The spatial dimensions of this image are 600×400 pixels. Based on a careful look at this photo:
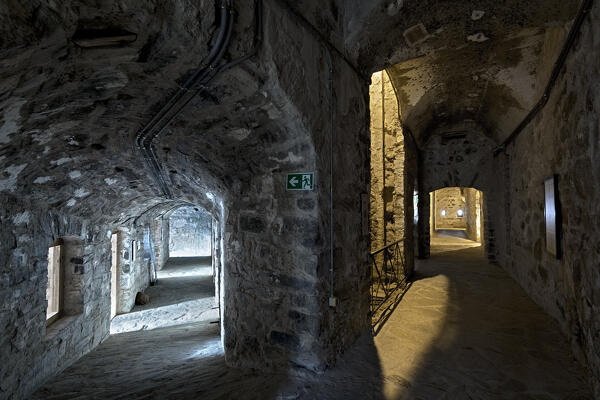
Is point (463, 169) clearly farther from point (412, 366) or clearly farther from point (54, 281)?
point (54, 281)

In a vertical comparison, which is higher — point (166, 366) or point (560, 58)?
point (560, 58)

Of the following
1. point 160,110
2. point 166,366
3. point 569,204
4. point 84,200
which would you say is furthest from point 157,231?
point 569,204

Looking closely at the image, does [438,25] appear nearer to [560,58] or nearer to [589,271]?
[560,58]

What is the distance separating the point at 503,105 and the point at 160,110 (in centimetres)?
577

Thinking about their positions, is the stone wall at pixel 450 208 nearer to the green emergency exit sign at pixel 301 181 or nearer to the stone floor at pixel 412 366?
the stone floor at pixel 412 366

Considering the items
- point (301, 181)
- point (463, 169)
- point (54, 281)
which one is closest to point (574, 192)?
point (301, 181)

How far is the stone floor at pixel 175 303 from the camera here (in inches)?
270

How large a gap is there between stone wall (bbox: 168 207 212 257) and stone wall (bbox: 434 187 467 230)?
1305 centimetres

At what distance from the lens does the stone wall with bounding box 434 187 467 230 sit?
18047mm

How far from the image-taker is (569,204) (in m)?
2.87

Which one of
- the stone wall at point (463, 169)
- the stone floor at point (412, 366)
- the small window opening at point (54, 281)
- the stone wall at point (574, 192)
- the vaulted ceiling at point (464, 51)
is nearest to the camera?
the stone wall at point (574, 192)

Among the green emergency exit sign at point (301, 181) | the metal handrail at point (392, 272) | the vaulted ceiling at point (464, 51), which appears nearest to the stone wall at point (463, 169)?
the vaulted ceiling at point (464, 51)

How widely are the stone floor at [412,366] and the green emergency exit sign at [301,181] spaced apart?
1565 mm

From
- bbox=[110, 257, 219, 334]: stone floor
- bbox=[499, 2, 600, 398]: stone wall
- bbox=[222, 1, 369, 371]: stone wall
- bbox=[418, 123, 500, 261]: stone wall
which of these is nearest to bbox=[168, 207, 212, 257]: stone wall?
bbox=[110, 257, 219, 334]: stone floor
